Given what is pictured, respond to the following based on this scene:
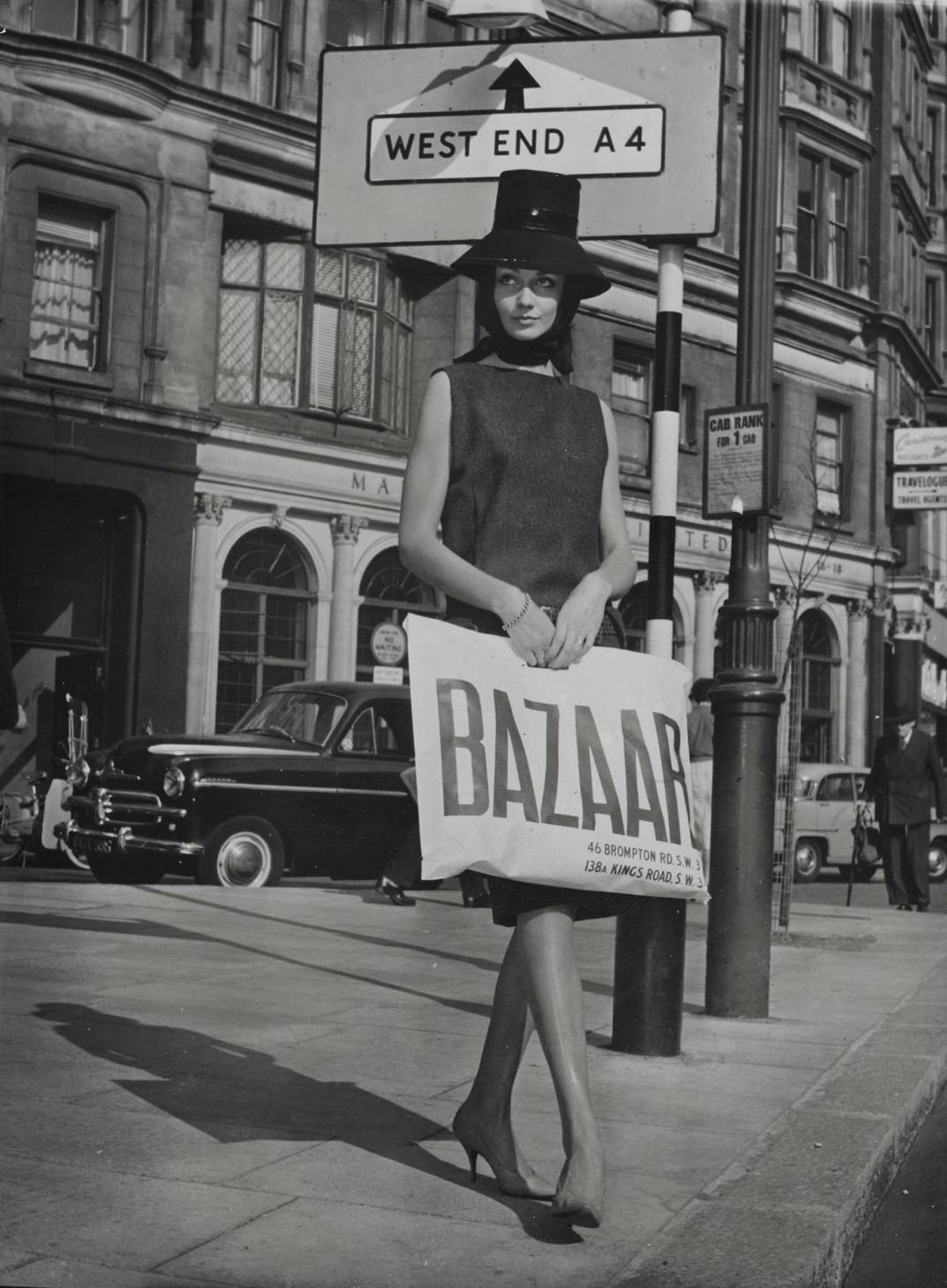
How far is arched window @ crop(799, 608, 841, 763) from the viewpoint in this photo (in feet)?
113

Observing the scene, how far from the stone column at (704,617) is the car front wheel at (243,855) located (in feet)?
58.8

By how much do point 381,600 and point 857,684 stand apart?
12516 mm

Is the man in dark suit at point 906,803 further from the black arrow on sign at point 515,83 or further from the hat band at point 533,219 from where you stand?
the hat band at point 533,219

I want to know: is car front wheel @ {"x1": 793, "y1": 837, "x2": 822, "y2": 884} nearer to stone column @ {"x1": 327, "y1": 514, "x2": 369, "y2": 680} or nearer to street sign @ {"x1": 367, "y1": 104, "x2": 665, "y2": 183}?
stone column @ {"x1": 327, "y1": 514, "x2": 369, "y2": 680}

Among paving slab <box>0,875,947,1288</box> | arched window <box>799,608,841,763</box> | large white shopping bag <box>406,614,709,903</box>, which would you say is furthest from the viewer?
arched window <box>799,608,841,763</box>

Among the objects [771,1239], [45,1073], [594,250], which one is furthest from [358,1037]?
[594,250]

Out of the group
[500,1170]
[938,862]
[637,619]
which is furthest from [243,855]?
[637,619]

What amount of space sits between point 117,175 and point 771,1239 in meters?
21.3

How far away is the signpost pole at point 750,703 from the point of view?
6.73 m

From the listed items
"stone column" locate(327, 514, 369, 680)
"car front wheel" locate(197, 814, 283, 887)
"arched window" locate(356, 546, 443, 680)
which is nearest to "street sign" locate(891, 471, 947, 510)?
"arched window" locate(356, 546, 443, 680)

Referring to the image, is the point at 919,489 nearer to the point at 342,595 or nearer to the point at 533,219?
the point at 342,595

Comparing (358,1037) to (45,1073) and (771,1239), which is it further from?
(771,1239)

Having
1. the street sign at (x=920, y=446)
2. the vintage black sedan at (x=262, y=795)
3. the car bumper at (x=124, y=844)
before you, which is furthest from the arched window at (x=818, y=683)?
the car bumper at (x=124, y=844)

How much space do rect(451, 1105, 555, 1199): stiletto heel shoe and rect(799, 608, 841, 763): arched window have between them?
102 feet
